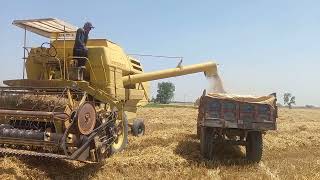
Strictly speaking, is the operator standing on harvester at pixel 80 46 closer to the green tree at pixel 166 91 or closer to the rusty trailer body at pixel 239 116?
the rusty trailer body at pixel 239 116

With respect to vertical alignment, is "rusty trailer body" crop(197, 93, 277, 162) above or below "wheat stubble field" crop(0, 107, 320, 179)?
above

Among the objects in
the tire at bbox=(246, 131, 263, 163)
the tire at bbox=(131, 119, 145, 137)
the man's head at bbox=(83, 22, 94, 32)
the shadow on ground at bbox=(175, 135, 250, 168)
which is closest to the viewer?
the shadow on ground at bbox=(175, 135, 250, 168)

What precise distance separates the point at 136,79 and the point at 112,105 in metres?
2.42

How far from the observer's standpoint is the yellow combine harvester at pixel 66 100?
8.52 metres

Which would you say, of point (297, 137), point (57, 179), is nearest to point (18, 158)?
point (57, 179)

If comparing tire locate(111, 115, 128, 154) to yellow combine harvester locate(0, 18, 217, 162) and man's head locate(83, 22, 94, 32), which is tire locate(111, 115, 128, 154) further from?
man's head locate(83, 22, 94, 32)

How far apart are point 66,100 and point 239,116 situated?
4.17m

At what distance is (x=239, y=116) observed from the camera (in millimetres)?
10969

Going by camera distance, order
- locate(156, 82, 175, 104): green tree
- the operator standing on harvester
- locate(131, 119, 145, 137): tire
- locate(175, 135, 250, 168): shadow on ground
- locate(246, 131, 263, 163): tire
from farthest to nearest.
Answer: locate(156, 82, 175, 104): green tree, locate(131, 119, 145, 137): tire, locate(246, 131, 263, 163): tire, locate(175, 135, 250, 168): shadow on ground, the operator standing on harvester

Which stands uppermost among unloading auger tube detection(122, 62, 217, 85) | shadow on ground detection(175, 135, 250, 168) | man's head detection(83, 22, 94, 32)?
man's head detection(83, 22, 94, 32)

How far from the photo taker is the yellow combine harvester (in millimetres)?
8516

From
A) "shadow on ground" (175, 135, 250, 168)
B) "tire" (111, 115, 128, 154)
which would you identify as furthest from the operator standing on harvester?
"shadow on ground" (175, 135, 250, 168)

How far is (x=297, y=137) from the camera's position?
1622cm

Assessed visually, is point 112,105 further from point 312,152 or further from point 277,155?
point 312,152
